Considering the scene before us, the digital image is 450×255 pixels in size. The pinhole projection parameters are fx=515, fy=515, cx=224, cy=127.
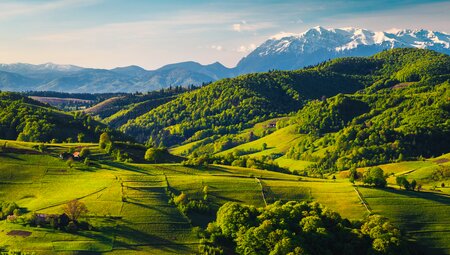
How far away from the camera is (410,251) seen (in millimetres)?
118000

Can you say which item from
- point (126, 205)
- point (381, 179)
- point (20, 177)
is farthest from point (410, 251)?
point (20, 177)

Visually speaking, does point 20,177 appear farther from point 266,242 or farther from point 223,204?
point 266,242

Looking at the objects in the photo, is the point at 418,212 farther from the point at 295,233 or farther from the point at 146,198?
the point at 146,198

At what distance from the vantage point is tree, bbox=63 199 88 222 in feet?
372

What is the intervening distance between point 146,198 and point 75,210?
2215 cm

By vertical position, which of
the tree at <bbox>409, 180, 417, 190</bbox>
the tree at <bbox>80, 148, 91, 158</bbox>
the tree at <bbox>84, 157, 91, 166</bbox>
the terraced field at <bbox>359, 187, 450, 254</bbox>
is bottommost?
the terraced field at <bbox>359, 187, 450, 254</bbox>

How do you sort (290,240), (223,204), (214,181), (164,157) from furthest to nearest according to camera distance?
(164,157)
(214,181)
(223,204)
(290,240)

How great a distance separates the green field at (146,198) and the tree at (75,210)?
7.54 feet

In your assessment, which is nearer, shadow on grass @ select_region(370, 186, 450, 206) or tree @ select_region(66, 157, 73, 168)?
shadow on grass @ select_region(370, 186, 450, 206)

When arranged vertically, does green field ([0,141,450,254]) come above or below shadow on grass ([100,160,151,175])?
below

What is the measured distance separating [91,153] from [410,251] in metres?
108

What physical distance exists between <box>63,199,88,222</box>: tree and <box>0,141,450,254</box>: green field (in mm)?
2299

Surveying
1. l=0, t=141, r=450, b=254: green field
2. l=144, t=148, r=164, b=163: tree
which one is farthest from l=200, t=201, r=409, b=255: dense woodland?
l=144, t=148, r=164, b=163: tree

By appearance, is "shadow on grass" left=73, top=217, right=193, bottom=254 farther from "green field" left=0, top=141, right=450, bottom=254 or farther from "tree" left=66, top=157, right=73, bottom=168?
"tree" left=66, top=157, right=73, bottom=168
